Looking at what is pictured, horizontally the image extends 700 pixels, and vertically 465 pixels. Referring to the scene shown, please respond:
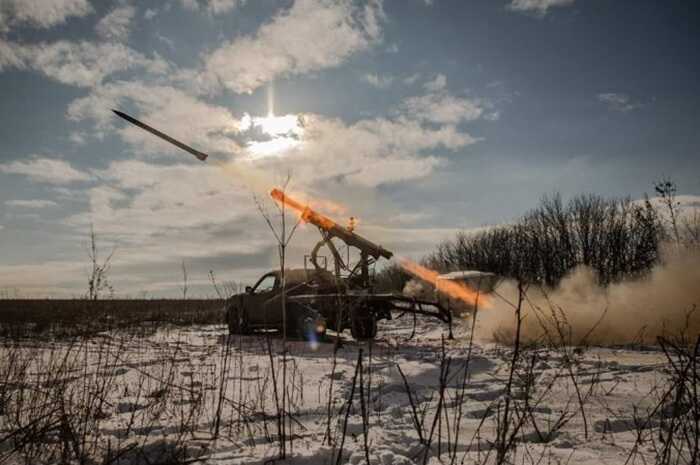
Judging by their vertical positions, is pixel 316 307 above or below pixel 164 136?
below

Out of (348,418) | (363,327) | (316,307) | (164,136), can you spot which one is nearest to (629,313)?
(363,327)

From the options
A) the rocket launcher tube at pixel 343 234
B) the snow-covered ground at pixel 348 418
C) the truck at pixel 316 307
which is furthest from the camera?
the rocket launcher tube at pixel 343 234

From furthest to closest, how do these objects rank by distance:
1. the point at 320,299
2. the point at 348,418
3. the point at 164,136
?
the point at 164,136
the point at 320,299
the point at 348,418

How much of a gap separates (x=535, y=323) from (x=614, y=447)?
9.10 meters

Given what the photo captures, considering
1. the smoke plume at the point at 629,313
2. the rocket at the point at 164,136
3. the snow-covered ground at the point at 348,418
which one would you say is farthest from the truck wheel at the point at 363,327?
the rocket at the point at 164,136

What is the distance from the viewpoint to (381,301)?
10672mm

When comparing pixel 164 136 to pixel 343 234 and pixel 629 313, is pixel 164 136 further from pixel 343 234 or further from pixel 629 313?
pixel 629 313

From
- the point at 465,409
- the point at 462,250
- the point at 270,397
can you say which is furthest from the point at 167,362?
the point at 462,250

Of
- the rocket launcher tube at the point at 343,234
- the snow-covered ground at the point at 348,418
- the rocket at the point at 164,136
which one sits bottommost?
the snow-covered ground at the point at 348,418

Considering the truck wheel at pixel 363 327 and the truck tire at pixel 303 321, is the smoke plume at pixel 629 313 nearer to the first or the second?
the truck wheel at pixel 363 327

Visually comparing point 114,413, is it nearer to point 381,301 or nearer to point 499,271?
point 381,301

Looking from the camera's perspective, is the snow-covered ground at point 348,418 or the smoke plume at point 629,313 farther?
the smoke plume at point 629,313

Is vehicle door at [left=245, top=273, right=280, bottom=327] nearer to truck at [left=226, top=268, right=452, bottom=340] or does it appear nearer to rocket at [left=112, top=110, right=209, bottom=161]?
truck at [left=226, top=268, right=452, bottom=340]

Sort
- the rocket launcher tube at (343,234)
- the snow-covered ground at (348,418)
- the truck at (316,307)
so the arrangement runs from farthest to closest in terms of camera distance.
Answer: the rocket launcher tube at (343,234), the truck at (316,307), the snow-covered ground at (348,418)
